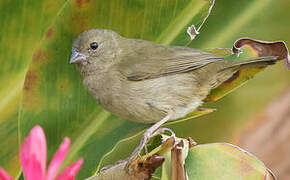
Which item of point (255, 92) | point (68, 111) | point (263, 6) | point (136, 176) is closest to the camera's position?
point (136, 176)

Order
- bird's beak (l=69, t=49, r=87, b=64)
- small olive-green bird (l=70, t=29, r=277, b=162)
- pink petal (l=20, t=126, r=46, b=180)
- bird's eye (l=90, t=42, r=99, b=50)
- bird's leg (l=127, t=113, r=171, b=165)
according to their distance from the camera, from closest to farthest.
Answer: pink petal (l=20, t=126, r=46, b=180), bird's leg (l=127, t=113, r=171, b=165), bird's beak (l=69, t=49, r=87, b=64), small olive-green bird (l=70, t=29, r=277, b=162), bird's eye (l=90, t=42, r=99, b=50)

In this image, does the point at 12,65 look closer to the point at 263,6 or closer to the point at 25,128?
the point at 25,128

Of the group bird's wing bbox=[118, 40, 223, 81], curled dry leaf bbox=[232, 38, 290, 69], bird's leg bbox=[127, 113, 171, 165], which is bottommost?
bird's leg bbox=[127, 113, 171, 165]

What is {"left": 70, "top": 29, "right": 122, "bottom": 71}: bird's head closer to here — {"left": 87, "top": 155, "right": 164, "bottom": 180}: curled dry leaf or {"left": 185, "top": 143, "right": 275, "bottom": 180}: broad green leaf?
{"left": 87, "top": 155, "right": 164, "bottom": 180}: curled dry leaf

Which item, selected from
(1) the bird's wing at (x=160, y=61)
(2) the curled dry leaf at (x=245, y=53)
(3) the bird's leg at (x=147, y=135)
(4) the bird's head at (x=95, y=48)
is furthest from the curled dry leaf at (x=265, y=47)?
(4) the bird's head at (x=95, y=48)

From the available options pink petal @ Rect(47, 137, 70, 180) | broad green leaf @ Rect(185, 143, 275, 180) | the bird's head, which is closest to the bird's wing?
the bird's head

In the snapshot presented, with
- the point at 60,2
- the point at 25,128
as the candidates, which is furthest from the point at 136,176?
the point at 60,2

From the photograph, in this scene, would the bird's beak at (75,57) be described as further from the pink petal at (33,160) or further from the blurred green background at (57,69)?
the pink petal at (33,160)
